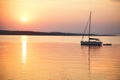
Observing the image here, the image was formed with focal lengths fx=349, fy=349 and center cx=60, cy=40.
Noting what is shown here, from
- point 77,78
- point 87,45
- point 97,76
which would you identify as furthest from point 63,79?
point 87,45

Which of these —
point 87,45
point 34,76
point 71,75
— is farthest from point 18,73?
point 87,45

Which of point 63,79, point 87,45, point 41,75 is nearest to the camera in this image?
point 63,79

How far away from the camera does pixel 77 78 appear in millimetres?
22266

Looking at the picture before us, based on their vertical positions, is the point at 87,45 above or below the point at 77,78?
below

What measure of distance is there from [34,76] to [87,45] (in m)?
52.3

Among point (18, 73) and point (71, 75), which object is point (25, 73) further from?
point (71, 75)

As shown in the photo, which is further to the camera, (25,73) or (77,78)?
(25,73)

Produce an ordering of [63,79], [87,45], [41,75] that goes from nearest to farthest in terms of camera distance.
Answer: [63,79]
[41,75]
[87,45]

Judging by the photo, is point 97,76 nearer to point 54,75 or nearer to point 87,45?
point 54,75

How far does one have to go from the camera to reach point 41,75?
23375 mm

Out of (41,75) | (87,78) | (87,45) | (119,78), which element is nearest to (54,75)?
(41,75)

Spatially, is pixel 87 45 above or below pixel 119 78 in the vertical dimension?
below

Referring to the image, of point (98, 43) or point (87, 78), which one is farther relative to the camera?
point (98, 43)

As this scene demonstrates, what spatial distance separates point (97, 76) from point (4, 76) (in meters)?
6.21
